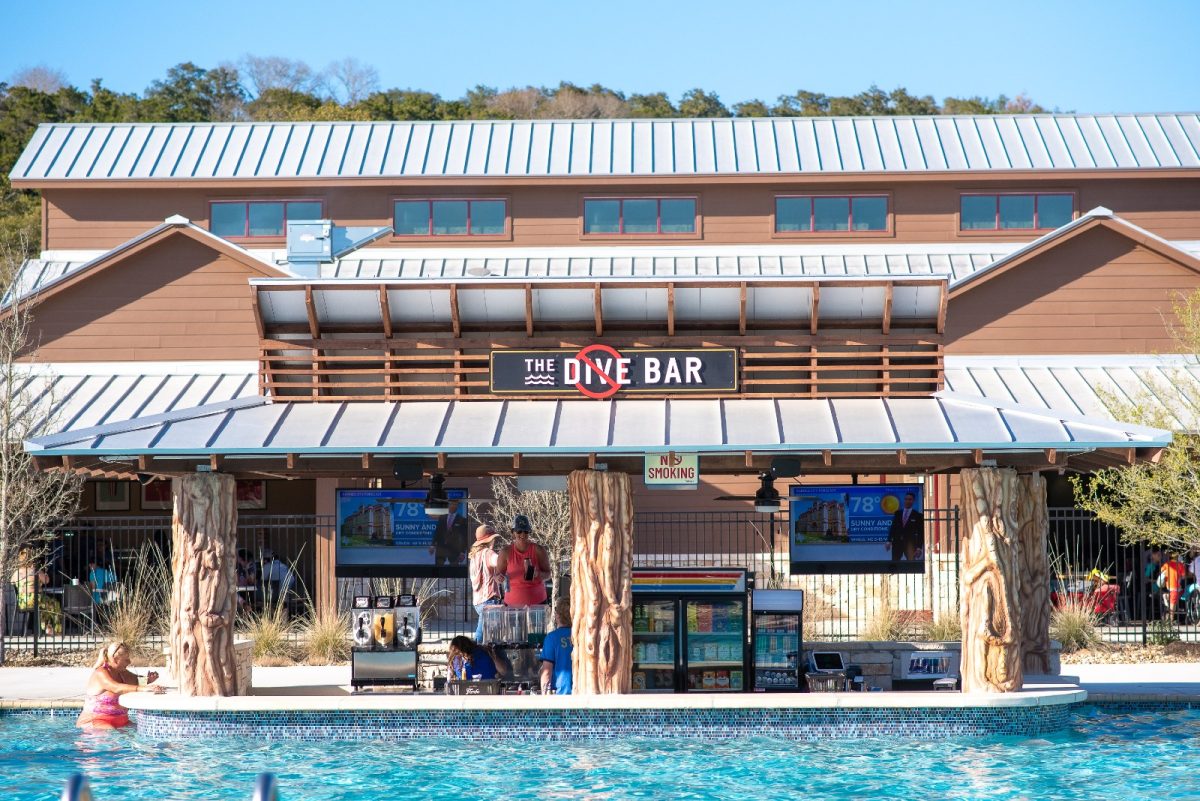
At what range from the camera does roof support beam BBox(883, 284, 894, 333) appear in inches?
555

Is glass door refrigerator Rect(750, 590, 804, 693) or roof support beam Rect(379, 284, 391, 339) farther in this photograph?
glass door refrigerator Rect(750, 590, 804, 693)

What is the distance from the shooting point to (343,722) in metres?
13.5

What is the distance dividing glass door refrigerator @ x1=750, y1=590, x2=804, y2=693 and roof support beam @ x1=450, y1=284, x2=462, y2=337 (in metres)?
4.19

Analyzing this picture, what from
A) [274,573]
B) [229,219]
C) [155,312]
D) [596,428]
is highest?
[229,219]

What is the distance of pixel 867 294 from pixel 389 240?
18789mm

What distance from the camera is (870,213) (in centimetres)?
3148

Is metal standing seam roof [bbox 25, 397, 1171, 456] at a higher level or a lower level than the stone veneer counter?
higher

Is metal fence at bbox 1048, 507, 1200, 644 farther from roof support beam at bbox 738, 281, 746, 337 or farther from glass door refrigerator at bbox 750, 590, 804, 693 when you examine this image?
roof support beam at bbox 738, 281, 746, 337

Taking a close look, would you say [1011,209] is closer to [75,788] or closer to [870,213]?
[870,213]

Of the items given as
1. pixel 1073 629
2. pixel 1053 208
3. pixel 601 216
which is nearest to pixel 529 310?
pixel 1073 629

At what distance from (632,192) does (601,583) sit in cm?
1920

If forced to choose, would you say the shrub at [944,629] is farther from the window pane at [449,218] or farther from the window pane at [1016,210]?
the window pane at [449,218]

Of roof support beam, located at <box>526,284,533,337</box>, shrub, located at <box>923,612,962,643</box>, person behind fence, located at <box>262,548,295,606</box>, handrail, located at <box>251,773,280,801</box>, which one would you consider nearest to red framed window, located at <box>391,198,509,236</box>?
person behind fence, located at <box>262,548,295,606</box>

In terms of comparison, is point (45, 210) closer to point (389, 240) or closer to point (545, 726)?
point (389, 240)
